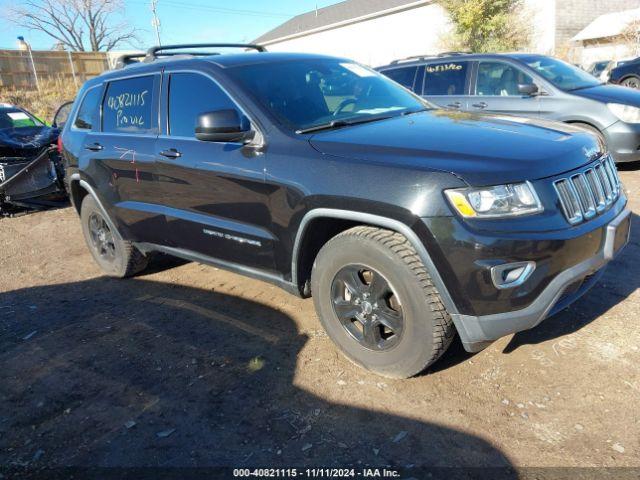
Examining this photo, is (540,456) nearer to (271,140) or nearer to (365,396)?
(365,396)

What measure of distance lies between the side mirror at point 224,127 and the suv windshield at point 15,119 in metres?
7.53

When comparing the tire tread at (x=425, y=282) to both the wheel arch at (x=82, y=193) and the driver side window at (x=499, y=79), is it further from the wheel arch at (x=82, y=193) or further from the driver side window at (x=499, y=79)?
the driver side window at (x=499, y=79)

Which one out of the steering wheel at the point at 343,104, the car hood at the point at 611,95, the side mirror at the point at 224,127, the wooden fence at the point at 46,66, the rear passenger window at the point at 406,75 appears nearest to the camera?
the side mirror at the point at 224,127

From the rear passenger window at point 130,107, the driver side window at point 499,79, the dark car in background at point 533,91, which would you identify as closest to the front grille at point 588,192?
the rear passenger window at point 130,107

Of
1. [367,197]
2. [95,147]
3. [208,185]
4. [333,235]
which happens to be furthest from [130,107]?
[367,197]

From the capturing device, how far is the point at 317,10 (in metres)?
50.3

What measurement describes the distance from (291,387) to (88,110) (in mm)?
3524

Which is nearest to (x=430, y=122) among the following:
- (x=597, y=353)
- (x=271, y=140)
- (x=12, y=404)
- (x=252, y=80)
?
(x=271, y=140)

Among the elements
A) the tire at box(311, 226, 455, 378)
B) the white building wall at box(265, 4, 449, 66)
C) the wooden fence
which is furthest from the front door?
the white building wall at box(265, 4, 449, 66)

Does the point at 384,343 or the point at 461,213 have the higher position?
the point at 461,213

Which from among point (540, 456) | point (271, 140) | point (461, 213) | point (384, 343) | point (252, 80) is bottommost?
point (540, 456)

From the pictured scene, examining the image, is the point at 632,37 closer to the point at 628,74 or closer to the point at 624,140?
the point at 628,74

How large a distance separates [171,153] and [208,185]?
47 cm

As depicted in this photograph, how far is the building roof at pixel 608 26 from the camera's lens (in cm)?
2824
